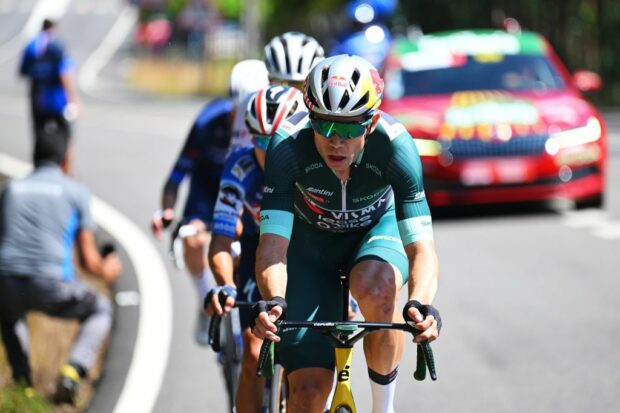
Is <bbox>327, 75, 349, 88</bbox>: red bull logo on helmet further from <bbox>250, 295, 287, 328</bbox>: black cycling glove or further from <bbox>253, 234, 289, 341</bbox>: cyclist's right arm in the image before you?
<bbox>250, 295, 287, 328</bbox>: black cycling glove

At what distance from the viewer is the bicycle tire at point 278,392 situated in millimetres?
5848

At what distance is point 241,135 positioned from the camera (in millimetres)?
6234

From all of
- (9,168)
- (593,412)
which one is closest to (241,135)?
(593,412)

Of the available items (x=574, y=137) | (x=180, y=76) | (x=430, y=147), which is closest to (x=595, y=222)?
(x=574, y=137)

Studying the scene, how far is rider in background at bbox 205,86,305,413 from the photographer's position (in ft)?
18.7

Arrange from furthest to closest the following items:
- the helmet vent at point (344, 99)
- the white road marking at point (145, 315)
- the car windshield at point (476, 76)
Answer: the car windshield at point (476, 76)
the white road marking at point (145, 315)
the helmet vent at point (344, 99)

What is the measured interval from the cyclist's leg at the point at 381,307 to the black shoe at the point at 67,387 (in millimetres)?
2466

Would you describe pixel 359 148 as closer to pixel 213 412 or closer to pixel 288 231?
pixel 288 231

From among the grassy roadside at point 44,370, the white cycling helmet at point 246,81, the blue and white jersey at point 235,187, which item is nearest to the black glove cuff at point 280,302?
the blue and white jersey at point 235,187

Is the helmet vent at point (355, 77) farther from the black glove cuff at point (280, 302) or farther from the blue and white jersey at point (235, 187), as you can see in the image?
the blue and white jersey at point (235, 187)

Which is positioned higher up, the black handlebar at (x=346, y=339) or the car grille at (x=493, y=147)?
→ the black handlebar at (x=346, y=339)

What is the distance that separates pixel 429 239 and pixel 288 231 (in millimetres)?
551

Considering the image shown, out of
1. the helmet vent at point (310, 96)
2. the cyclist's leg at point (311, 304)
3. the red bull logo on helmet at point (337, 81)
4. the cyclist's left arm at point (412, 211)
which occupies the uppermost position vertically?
the red bull logo on helmet at point (337, 81)

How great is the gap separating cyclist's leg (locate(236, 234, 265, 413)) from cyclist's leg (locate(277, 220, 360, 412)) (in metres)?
0.44
